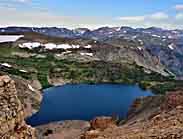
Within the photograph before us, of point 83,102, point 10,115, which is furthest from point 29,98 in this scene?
point 10,115

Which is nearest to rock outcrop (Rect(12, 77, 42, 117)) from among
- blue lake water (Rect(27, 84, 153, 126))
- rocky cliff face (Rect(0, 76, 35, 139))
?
blue lake water (Rect(27, 84, 153, 126))

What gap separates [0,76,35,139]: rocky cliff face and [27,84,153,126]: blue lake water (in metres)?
90.2

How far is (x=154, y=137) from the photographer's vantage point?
74.9ft

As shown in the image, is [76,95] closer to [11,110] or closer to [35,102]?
[35,102]

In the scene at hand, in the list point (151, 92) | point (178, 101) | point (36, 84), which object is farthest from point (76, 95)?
point (178, 101)

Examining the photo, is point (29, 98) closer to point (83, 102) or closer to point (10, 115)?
point (83, 102)

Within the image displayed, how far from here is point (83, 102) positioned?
480ft

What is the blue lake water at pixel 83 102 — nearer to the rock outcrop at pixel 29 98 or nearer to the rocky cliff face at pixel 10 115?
the rock outcrop at pixel 29 98

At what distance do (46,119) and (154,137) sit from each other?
312ft

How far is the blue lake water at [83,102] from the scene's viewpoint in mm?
120812

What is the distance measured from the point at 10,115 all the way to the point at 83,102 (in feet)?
421

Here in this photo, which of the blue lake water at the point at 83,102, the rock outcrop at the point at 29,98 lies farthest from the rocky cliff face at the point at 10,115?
the rock outcrop at the point at 29,98

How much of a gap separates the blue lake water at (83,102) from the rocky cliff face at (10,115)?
90.2 meters

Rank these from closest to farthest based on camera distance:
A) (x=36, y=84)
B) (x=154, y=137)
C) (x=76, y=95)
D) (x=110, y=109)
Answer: (x=154, y=137), (x=110, y=109), (x=76, y=95), (x=36, y=84)
